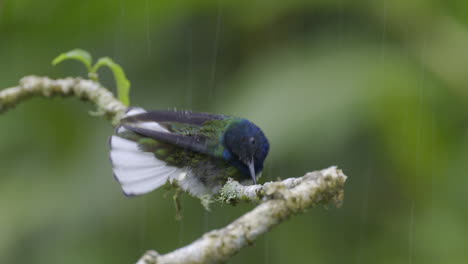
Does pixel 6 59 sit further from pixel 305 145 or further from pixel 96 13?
pixel 305 145

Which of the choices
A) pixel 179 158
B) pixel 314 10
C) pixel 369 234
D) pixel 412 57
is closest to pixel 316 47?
pixel 314 10

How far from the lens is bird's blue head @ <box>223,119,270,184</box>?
170 centimetres

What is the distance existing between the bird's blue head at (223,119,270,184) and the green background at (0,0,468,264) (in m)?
2.06

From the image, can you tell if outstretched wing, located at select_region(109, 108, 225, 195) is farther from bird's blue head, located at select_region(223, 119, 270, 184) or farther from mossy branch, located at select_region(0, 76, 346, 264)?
mossy branch, located at select_region(0, 76, 346, 264)

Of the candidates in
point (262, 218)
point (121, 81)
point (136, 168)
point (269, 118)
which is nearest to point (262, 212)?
point (262, 218)

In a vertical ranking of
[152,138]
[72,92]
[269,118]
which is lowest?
[269,118]

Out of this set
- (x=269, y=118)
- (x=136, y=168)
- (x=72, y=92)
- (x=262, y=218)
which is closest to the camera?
(x=262, y=218)

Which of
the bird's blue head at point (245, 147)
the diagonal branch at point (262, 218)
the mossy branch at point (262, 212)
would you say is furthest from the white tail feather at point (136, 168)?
the diagonal branch at point (262, 218)

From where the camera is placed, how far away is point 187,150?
1.70 m

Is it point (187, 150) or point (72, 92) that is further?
point (72, 92)

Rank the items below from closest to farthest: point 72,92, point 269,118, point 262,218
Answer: point 262,218 < point 72,92 < point 269,118

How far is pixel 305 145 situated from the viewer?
399cm

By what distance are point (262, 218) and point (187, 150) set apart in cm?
85

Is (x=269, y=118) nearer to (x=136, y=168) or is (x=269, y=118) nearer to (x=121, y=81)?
(x=121, y=81)
